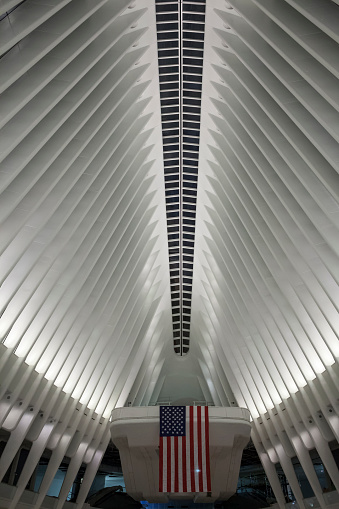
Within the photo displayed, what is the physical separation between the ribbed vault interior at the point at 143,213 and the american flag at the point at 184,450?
15.1 feet

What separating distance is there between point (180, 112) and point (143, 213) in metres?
5.48

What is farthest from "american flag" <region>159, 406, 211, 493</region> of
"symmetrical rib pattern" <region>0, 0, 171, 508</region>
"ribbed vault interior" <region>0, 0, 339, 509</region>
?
"symmetrical rib pattern" <region>0, 0, 171, 508</region>

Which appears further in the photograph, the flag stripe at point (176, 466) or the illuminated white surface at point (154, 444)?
the illuminated white surface at point (154, 444)

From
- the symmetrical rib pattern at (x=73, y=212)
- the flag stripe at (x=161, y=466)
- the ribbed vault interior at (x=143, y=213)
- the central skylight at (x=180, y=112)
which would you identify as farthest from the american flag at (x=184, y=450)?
the central skylight at (x=180, y=112)

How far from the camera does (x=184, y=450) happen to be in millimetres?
20891

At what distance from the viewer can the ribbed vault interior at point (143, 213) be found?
1211 cm

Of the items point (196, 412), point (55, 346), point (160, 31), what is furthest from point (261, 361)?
point (160, 31)

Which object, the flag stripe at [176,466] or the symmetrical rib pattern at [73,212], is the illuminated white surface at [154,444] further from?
the symmetrical rib pattern at [73,212]

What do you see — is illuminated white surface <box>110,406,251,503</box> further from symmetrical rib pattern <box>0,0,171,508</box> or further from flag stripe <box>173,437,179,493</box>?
symmetrical rib pattern <box>0,0,171,508</box>

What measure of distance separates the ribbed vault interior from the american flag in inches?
182

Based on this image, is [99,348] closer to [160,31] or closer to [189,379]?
[160,31]

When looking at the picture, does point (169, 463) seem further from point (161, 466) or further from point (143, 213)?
point (143, 213)

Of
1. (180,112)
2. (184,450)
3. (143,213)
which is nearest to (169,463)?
(184,450)

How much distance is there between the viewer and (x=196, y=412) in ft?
71.9
